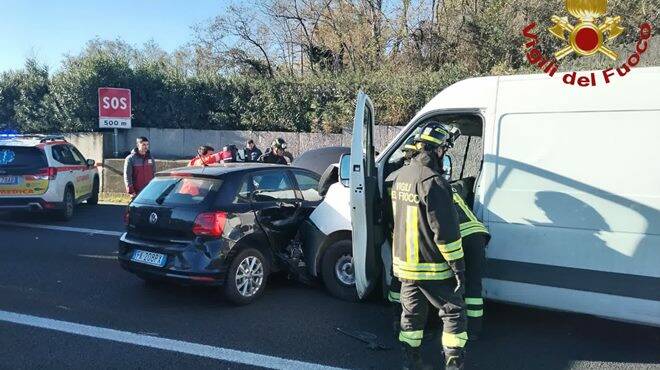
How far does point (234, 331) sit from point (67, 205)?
7.58 meters

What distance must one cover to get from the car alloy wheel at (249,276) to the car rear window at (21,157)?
661 cm

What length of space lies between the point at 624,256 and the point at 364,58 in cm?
1732

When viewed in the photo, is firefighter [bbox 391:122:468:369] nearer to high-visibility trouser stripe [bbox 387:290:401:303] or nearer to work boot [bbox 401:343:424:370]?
work boot [bbox 401:343:424:370]

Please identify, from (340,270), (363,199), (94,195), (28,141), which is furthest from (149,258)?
(94,195)

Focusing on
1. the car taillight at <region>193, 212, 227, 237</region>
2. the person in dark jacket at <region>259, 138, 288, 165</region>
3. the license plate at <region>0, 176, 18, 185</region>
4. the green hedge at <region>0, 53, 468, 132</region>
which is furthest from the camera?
the green hedge at <region>0, 53, 468, 132</region>

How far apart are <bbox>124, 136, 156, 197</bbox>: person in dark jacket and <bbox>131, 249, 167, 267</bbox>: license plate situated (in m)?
3.69

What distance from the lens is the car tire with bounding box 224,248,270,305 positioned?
566 cm

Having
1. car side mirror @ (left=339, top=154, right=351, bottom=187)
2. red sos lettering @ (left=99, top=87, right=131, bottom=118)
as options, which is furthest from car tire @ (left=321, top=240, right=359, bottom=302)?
red sos lettering @ (left=99, top=87, right=131, bottom=118)

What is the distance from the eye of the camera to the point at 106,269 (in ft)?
23.7

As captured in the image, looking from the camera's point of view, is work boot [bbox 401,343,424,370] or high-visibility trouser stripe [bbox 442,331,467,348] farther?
work boot [bbox 401,343,424,370]

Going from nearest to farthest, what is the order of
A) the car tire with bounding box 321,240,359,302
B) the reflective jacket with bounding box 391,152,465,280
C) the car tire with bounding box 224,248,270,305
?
the reflective jacket with bounding box 391,152,465,280 < the car tire with bounding box 224,248,270,305 < the car tire with bounding box 321,240,359,302

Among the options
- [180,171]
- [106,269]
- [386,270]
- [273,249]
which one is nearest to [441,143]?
[386,270]

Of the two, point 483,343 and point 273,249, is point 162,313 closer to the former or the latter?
point 273,249

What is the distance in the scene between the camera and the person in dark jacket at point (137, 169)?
926 cm
